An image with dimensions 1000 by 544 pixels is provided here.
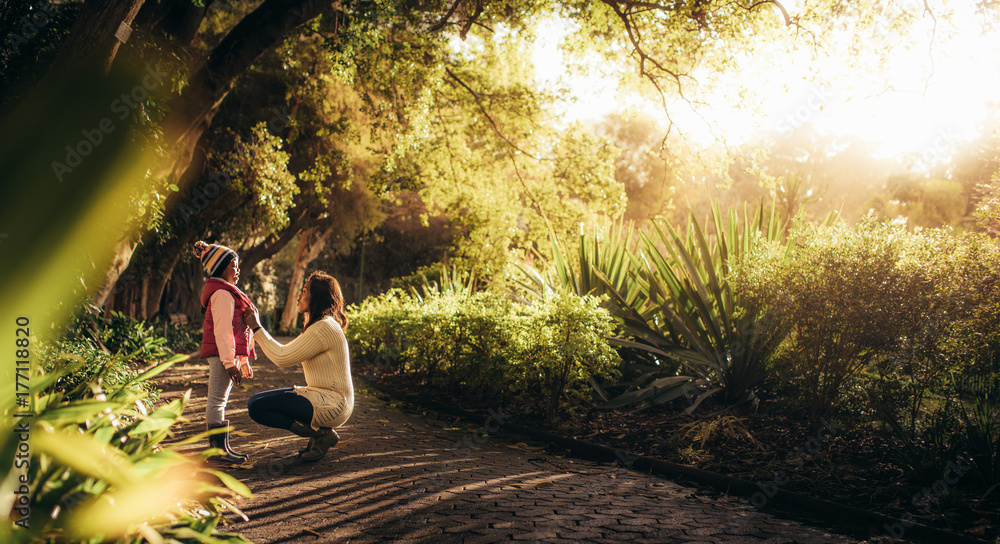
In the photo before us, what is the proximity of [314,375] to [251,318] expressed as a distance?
68cm

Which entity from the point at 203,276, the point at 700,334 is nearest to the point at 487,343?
the point at 700,334

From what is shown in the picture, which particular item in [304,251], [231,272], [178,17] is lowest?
[231,272]

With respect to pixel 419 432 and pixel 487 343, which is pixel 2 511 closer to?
pixel 419 432

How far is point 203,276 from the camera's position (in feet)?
82.8

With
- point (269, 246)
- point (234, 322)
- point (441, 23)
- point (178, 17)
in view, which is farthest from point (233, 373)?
point (269, 246)

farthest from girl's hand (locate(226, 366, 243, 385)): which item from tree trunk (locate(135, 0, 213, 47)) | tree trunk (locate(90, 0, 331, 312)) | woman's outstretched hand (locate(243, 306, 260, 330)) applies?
tree trunk (locate(135, 0, 213, 47))

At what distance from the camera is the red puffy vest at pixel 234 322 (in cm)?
482

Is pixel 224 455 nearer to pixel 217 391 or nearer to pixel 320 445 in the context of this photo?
pixel 217 391

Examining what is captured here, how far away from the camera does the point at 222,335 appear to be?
4.71 metres

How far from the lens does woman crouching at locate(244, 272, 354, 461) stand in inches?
189

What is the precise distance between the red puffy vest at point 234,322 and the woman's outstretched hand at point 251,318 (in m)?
0.04

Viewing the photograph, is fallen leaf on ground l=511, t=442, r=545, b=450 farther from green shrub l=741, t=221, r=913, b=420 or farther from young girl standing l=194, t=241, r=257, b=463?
young girl standing l=194, t=241, r=257, b=463

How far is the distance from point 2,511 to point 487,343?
21.3 ft

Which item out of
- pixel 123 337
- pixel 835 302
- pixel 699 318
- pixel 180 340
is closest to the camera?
pixel 835 302
